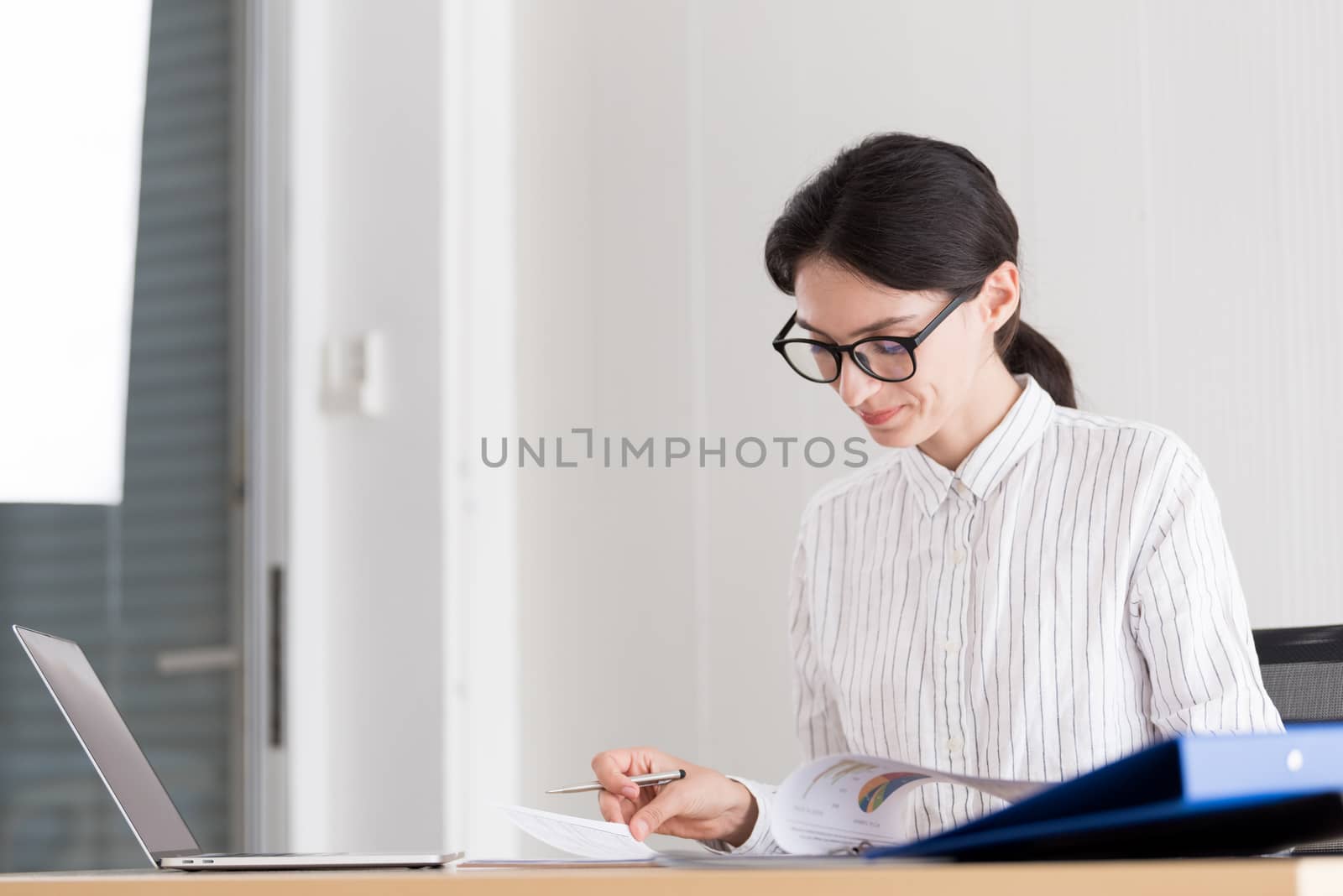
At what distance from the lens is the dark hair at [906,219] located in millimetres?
1191

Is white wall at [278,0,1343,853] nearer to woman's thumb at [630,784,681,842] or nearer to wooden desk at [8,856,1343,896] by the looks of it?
woman's thumb at [630,784,681,842]

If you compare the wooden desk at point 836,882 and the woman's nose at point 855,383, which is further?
the woman's nose at point 855,383

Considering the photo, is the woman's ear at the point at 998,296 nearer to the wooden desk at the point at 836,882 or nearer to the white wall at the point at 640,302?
the white wall at the point at 640,302

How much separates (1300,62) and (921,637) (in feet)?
3.05

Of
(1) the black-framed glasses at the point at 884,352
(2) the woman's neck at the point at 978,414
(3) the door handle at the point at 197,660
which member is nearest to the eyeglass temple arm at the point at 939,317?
(1) the black-framed glasses at the point at 884,352

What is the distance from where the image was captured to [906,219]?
1.19 metres

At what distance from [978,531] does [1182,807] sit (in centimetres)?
93

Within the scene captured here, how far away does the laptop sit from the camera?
653 mm

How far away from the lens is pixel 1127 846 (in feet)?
1.41

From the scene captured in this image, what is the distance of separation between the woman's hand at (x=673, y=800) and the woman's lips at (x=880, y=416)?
38 centimetres

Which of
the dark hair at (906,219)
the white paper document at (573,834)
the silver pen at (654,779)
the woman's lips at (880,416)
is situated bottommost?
the silver pen at (654,779)

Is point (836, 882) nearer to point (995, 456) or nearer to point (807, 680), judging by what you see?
point (995, 456)

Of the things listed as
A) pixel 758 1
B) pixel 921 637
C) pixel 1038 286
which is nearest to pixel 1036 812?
pixel 921 637

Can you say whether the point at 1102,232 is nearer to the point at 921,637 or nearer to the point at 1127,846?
the point at 921,637
